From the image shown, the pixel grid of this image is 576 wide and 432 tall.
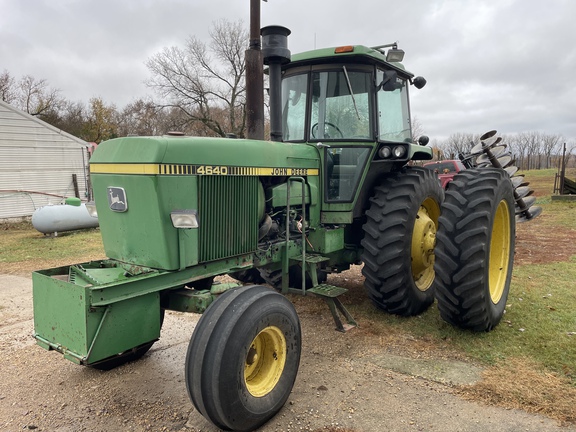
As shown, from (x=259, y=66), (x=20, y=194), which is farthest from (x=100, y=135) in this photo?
(x=259, y=66)

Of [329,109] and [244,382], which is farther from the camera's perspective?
[329,109]

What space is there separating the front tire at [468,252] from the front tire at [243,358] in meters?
1.63

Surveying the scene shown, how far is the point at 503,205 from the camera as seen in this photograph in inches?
176

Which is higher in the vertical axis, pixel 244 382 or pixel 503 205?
pixel 503 205

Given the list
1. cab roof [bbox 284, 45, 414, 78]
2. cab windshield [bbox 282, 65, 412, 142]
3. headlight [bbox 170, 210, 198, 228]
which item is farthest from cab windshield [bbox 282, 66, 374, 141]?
headlight [bbox 170, 210, 198, 228]

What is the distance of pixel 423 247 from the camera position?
464cm

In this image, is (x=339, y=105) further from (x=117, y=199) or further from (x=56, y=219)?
(x=56, y=219)

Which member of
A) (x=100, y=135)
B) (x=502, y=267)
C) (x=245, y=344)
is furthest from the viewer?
(x=100, y=135)

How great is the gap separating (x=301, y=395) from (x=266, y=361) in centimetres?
44

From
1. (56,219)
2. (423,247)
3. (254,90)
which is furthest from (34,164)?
(423,247)

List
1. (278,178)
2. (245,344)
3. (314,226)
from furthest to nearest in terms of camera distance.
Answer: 1. (314,226)
2. (278,178)
3. (245,344)

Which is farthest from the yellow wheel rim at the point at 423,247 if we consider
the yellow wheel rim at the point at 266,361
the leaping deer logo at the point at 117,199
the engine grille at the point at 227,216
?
the leaping deer logo at the point at 117,199

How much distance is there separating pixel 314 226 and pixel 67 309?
2.34 meters

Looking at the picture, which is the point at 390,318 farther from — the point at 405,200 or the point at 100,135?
the point at 100,135
